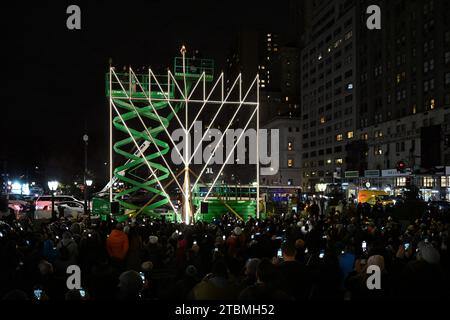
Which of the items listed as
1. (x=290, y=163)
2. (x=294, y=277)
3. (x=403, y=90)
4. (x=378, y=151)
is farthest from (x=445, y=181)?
(x=290, y=163)

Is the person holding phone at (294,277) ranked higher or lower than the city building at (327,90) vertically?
lower

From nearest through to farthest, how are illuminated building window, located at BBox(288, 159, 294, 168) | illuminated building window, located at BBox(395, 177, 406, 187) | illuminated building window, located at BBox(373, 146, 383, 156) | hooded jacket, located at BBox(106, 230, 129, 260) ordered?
hooded jacket, located at BBox(106, 230, 129, 260) < illuminated building window, located at BBox(395, 177, 406, 187) < illuminated building window, located at BBox(373, 146, 383, 156) < illuminated building window, located at BBox(288, 159, 294, 168)

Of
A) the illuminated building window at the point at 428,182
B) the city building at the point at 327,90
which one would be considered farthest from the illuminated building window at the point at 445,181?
the city building at the point at 327,90

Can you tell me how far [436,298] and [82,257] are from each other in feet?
19.6

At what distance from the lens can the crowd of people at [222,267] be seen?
4.68 meters

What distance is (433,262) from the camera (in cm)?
541

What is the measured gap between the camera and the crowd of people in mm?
4680

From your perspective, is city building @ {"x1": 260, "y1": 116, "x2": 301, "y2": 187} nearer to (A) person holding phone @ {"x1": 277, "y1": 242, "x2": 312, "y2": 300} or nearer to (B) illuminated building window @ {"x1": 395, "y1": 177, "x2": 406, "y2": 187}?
(B) illuminated building window @ {"x1": 395, "y1": 177, "x2": 406, "y2": 187}

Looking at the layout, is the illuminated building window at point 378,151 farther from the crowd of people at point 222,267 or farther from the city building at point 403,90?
the crowd of people at point 222,267

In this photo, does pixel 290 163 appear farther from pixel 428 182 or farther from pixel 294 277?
pixel 294 277

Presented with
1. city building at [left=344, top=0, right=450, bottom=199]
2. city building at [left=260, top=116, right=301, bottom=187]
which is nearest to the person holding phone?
city building at [left=344, top=0, right=450, bottom=199]

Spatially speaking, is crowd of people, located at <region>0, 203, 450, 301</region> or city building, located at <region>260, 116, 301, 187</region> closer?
crowd of people, located at <region>0, 203, 450, 301</region>

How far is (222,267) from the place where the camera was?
15.7 feet
